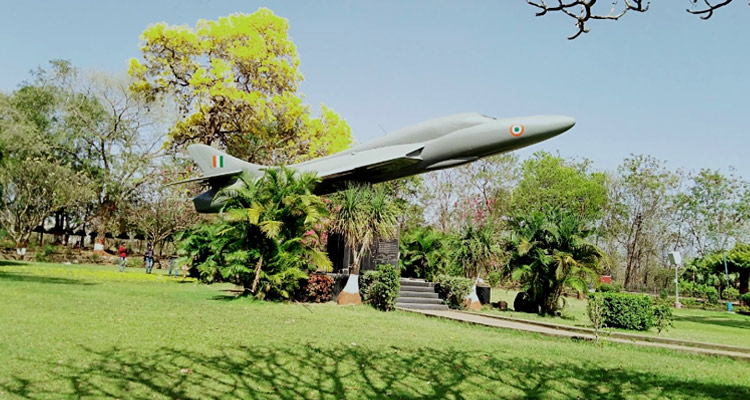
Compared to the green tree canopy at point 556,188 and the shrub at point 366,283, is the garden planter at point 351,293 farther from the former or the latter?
the green tree canopy at point 556,188

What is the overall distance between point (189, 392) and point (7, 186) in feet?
129

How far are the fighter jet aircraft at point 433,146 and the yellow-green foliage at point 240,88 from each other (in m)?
11.4

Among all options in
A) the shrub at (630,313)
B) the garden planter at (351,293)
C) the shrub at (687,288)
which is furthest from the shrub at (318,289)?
the shrub at (687,288)

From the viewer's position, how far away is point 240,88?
2889 centimetres

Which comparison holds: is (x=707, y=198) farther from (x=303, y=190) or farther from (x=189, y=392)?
(x=189, y=392)

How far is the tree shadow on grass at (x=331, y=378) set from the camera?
16.2ft

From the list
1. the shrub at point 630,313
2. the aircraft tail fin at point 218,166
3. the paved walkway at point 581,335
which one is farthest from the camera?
the aircraft tail fin at point 218,166

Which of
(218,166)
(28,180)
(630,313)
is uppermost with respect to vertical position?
(28,180)

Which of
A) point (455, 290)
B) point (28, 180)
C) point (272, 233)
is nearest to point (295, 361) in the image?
point (272, 233)

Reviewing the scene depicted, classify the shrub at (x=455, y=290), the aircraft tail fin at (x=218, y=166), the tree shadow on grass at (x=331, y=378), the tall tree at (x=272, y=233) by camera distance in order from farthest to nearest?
1. the aircraft tail fin at (x=218, y=166)
2. the shrub at (x=455, y=290)
3. the tall tree at (x=272, y=233)
4. the tree shadow on grass at (x=331, y=378)

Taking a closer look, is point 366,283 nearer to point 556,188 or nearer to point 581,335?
point 581,335

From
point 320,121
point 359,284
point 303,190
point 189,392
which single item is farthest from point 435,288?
point 320,121

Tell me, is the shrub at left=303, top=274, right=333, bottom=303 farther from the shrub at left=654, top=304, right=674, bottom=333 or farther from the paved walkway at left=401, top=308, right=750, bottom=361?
the shrub at left=654, top=304, right=674, bottom=333

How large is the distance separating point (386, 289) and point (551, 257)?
514 centimetres
